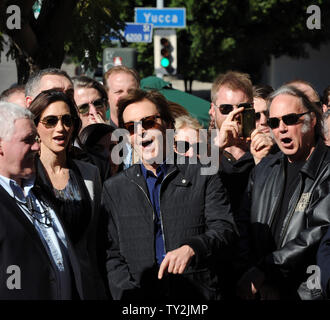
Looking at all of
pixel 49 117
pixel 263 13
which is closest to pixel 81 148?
pixel 49 117

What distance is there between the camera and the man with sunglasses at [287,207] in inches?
143

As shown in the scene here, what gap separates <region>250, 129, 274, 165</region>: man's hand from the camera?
4680 millimetres

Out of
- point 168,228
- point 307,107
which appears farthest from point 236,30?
point 168,228

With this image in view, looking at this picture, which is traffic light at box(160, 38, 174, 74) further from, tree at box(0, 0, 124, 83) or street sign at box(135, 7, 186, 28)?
tree at box(0, 0, 124, 83)

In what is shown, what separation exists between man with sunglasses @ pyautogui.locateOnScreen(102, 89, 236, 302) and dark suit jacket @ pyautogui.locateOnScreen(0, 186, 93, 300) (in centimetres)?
47

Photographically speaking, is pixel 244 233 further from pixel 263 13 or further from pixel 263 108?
pixel 263 13

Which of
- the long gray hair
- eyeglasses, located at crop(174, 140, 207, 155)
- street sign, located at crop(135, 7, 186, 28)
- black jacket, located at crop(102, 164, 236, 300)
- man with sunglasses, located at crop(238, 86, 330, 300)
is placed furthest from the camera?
street sign, located at crop(135, 7, 186, 28)

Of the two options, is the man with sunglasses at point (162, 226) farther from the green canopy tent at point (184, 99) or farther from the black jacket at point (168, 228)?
the green canopy tent at point (184, 99)

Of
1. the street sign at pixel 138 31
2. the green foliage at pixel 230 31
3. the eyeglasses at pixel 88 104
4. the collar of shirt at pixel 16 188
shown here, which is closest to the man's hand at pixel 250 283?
the collar of shirt at pixel 16 188

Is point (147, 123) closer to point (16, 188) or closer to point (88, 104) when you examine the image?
point (16, 188)

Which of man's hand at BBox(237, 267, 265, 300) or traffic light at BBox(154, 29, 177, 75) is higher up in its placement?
traffic light at BBox(154, 29, 177, 75)

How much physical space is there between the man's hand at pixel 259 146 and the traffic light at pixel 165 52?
800cm

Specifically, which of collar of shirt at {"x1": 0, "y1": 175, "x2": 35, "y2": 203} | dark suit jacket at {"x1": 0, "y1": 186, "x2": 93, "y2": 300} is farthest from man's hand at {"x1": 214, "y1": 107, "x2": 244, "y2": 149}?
dark suit jacket at {"x1": 0, "y1": 186, "x2": 93, "y2": 300}

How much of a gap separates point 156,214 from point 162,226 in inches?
3.2
